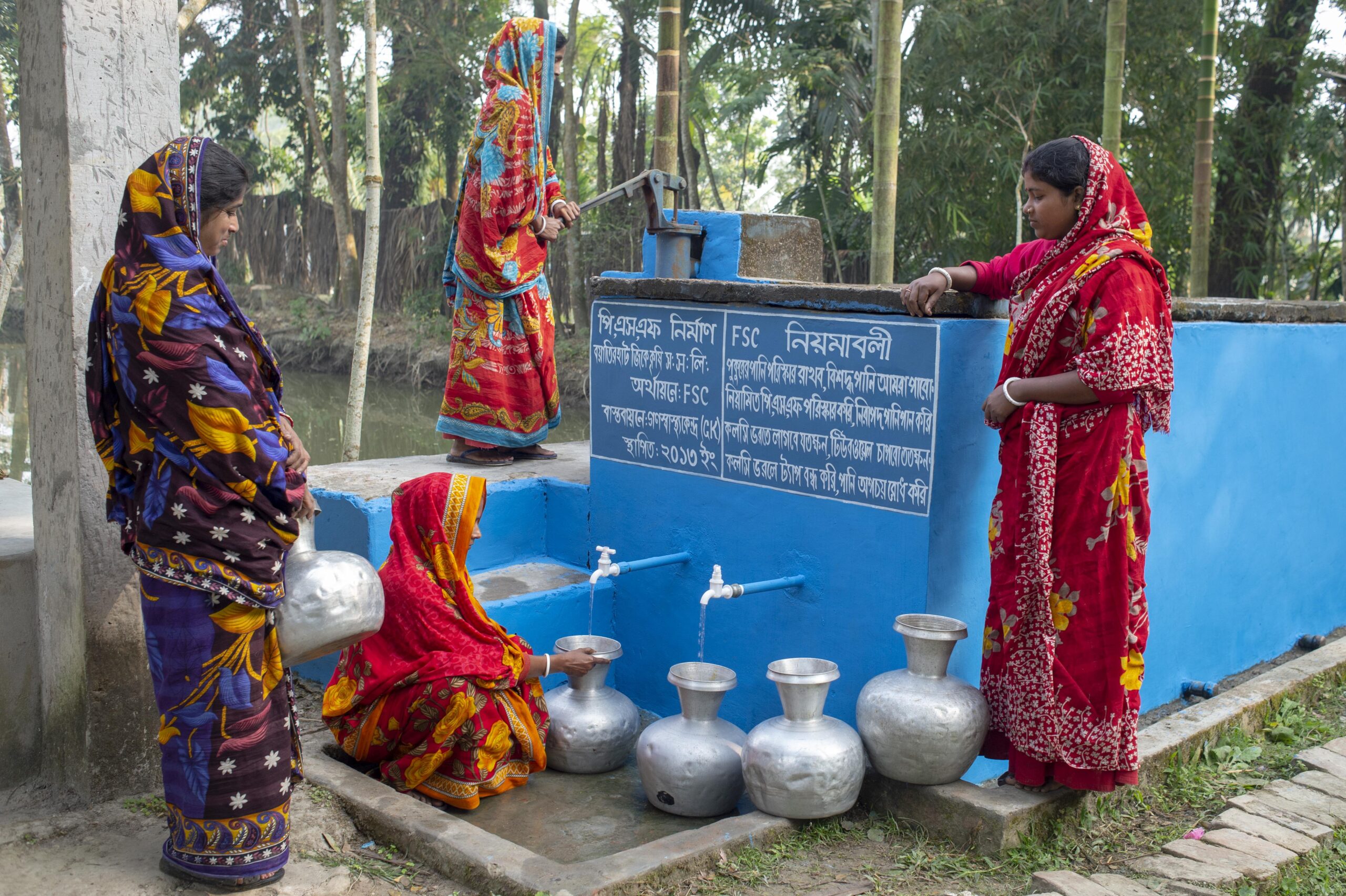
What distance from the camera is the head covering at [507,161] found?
205 inches

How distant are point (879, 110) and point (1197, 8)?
21.5 ft

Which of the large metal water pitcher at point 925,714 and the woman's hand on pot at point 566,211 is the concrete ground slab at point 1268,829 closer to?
the large metal water pitcher at point 925,714

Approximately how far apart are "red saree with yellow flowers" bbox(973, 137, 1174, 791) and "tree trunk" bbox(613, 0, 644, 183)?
14.2m

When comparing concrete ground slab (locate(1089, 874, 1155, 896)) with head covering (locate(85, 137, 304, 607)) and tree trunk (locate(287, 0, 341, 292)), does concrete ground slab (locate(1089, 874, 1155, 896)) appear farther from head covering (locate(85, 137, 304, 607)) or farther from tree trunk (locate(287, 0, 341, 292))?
tree trunk (locate(287, 0, 341, 292))

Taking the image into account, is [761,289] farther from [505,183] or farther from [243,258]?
[243,258]

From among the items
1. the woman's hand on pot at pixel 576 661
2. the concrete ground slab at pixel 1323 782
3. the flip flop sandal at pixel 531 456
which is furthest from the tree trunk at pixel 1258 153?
the woman's hand on pot at pixel 576 661

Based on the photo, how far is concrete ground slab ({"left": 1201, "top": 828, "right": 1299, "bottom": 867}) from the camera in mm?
3172

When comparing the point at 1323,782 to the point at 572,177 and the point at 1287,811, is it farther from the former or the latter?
the point at 572,177

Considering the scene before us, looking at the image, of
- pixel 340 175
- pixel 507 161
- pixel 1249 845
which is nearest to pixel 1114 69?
pixel 507 161

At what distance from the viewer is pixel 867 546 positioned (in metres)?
3.75

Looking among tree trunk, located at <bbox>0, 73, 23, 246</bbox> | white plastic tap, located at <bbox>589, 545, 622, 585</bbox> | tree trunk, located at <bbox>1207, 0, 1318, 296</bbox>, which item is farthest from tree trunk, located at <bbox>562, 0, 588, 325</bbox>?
white plastic tap, located at <bbox>589, 545, 622, 585</bbox>

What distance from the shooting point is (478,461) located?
17.7ft

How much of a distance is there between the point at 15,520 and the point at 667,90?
4.87 meters

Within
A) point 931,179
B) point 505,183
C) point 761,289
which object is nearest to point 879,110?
point 505,183
